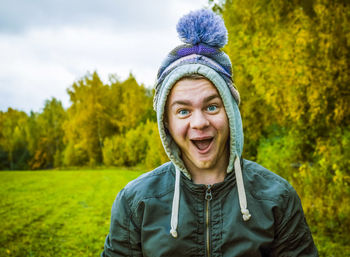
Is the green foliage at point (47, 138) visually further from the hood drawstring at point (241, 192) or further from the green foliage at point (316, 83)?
the hood drawstring at point (241, 192)

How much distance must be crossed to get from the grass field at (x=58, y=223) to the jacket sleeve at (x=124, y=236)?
143 inches

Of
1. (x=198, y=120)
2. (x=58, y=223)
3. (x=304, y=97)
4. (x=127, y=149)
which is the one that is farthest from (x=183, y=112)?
(x=127, y=149)

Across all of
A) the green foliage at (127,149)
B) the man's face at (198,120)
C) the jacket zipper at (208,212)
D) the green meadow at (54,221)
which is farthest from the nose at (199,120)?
the green foliage at (127,149)

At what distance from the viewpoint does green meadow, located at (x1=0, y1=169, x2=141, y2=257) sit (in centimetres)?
500

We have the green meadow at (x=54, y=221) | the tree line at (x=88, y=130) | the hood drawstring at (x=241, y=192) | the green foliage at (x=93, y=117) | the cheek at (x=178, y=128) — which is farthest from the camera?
the green foliage at (x=93, y=117)

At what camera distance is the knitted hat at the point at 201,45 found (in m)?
1.50

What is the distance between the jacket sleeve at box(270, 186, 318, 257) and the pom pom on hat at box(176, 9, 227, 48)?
1027mm

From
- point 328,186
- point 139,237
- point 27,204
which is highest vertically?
point 139,237

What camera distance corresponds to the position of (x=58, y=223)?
662 centimetres

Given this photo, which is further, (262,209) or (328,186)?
(328,186)

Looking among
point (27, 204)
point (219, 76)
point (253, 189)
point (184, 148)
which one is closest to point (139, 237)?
point (184, 148)

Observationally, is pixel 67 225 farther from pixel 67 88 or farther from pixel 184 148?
pixel 67 88

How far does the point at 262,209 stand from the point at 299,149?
4.87 meters

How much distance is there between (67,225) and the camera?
21.0 ft
